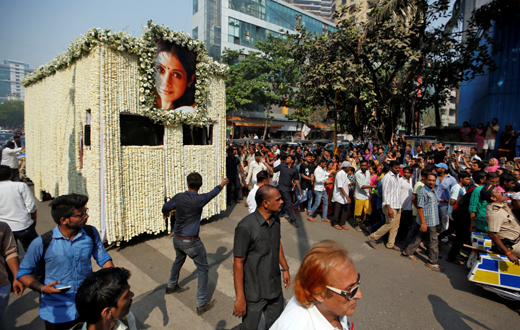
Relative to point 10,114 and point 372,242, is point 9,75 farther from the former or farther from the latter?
point 372,242

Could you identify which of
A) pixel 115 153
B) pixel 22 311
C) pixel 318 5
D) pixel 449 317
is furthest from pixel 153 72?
pixel 318 5

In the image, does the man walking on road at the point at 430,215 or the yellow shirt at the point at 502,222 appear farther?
the man walking on road at the point at 430,215

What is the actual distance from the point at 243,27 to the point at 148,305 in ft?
138

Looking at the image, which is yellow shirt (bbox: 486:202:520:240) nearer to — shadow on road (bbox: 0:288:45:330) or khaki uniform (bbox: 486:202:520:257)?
khaki uniform (bbox: 486:202:520:257)

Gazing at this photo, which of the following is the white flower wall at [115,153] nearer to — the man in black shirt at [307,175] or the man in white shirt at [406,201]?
the man in black shirt at [307,175]

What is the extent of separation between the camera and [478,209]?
16.2ft

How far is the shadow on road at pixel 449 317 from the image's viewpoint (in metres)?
3.68

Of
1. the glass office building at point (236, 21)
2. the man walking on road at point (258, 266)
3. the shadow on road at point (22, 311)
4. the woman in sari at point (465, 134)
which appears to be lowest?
the shadow on road at point (22, 311)

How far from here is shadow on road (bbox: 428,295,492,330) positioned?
3676 mm

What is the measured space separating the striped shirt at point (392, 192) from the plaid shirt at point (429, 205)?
55 cm

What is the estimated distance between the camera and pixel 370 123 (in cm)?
1550

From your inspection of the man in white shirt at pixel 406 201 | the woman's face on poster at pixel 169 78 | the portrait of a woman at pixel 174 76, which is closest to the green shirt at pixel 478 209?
the man in white shirt at pixel 406 201

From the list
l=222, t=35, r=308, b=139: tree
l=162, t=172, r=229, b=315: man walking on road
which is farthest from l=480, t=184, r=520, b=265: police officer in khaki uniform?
l=222, t=35, r=308, b=139: tree

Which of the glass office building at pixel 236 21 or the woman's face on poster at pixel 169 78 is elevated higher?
the glass office building at pixel 236 21
